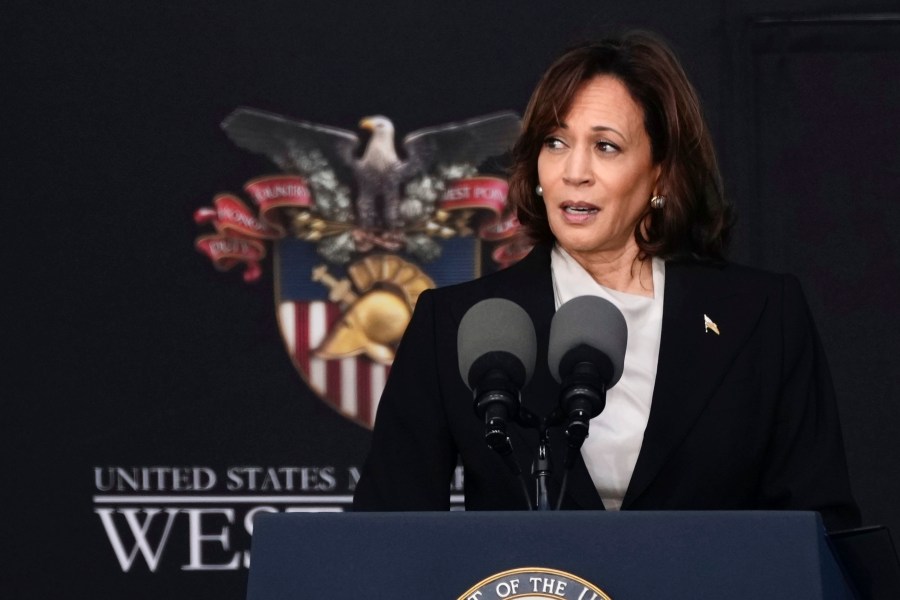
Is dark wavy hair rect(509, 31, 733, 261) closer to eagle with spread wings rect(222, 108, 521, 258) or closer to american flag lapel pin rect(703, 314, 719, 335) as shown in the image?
american flag lapel pin rect(703, 314, 719, 335)

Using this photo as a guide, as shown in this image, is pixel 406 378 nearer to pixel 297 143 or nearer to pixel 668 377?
pixel 668 377

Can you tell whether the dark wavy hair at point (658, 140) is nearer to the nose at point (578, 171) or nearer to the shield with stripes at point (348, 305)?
the nose at point (578, 171)

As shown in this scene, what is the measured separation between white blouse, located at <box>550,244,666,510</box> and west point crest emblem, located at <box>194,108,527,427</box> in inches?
33.3

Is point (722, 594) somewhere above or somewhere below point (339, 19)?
below

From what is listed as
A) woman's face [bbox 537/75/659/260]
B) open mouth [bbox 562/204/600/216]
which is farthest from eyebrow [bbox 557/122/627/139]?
open mouth [bbox 562/204/600/216]

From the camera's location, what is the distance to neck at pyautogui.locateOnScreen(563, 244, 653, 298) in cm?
238

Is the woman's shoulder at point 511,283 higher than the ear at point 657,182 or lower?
lower

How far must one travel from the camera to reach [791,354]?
227 cm

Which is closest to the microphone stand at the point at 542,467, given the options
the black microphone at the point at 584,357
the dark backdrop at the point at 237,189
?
the black microphone at the point at 584,357

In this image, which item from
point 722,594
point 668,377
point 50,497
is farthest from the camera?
point 50,497

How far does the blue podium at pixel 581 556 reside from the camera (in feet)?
4.76

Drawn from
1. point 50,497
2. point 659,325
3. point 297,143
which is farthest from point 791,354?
point 50,497

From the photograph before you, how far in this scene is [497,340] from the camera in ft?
5.57

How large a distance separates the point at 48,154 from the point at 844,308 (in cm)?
164
